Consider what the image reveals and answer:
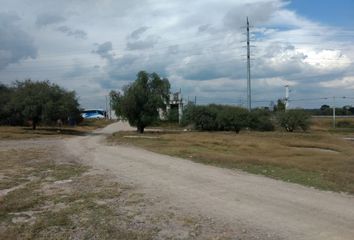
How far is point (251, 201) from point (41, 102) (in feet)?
159

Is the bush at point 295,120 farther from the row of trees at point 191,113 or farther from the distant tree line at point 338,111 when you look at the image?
the distant tree line at point 338,111

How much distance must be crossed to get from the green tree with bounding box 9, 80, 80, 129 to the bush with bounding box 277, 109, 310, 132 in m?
29.8

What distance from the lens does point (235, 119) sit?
6512 cm

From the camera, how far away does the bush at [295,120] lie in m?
69.1

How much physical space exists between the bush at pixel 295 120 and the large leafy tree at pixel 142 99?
20.8 m

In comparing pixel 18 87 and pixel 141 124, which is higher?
pixel 18 87

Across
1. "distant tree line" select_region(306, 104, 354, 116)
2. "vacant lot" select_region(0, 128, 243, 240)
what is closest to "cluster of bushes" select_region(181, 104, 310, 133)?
"vacant lot" select_region(0, 128, 243, 240)

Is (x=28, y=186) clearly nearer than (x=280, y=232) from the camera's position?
No

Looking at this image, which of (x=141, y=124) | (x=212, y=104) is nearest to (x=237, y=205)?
(x=141, y=124)

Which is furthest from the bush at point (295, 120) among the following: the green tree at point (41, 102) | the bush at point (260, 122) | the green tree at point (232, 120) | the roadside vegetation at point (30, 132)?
the green tree at point (41, 102)

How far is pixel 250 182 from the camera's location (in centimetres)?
1391

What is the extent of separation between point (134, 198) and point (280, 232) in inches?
182

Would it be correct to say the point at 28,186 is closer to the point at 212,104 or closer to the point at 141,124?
the point at 141,124

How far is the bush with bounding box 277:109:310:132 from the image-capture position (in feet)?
227
